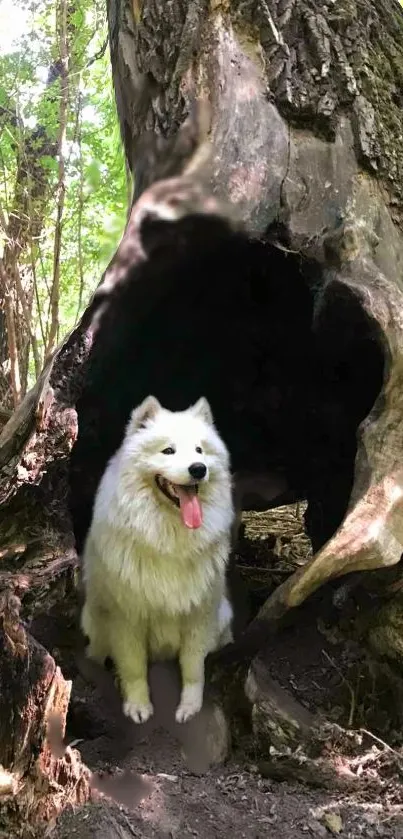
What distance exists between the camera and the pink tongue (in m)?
3.35

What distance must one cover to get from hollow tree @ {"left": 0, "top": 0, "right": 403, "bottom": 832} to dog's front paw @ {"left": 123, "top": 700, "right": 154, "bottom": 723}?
22.9 inches

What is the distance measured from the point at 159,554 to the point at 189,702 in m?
0.74

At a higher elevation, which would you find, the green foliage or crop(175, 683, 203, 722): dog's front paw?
the green foliage

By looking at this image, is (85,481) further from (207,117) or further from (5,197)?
(5,197)

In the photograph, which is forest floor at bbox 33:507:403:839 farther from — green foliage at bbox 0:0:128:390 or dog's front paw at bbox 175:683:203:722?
green foliage at bbox 0:0:128:390

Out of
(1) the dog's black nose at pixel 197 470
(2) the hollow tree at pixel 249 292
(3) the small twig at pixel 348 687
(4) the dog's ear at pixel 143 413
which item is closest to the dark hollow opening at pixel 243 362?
(2) the hollow tree at pixel 249 292

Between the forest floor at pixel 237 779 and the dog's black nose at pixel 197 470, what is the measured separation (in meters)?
0.95

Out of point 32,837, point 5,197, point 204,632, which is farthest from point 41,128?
point 32,837

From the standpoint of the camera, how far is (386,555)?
262 centimetres

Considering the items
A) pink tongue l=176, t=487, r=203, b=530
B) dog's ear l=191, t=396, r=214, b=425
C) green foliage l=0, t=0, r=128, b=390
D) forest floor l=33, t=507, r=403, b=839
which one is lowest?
forest floor l=33, t=507, r=403, b=839

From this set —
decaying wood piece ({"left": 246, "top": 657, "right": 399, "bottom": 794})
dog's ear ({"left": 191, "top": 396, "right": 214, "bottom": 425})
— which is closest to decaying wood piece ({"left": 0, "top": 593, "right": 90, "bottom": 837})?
decaying wood piece ({"left": 246, "top": 657, "right": 399, "bottom": 794})

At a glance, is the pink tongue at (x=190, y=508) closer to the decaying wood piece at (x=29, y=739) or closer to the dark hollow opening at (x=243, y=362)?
the dark hollow opening at (x=243, y=362)

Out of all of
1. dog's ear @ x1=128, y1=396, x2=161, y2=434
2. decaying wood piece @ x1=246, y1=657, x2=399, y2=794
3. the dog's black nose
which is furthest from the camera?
dog's ear @ x1=128, y1=396, x2=161, y2=434

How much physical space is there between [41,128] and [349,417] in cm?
553
